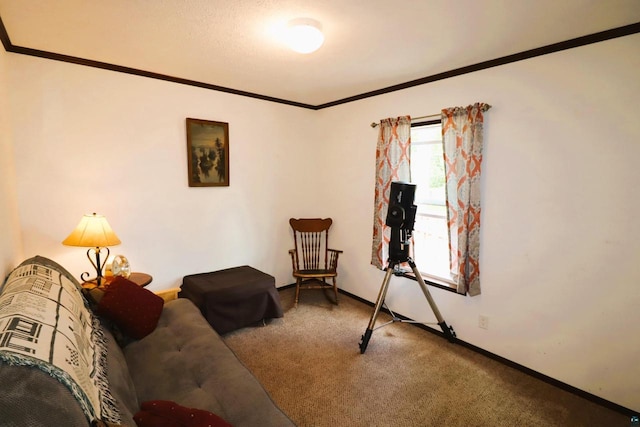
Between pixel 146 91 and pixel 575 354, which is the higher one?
pixel 146 91

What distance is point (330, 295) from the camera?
3.93m

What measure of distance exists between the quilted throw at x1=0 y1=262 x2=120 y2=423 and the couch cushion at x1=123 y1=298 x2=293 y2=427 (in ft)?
0.95

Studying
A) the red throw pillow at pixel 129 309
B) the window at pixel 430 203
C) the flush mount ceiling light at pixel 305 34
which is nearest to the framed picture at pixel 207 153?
the red throw pillow at pixel 129 309

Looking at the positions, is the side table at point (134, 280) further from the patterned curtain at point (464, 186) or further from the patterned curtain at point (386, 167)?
the patterned curtain at point (464, 186)

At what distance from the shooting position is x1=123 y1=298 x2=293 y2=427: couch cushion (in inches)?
53.9

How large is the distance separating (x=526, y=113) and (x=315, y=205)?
8.60ft

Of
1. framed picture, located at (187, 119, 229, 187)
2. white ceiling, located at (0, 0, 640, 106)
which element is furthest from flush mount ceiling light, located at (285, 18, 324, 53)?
framed picture, located at (187, 119, 229, 187)

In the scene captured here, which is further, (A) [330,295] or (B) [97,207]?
(A) [330,295]

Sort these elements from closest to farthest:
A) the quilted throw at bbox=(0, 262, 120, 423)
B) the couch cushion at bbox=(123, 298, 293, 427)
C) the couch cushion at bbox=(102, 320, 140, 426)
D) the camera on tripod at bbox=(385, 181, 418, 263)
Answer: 1. the quilted throw at bbox=(0, 262, 120, 423)
2. the couch cushion at bbox=(102, 320, 140, 426)
3. the couch cushion at bbox=(123, 298, 293, 427)
4. the camera on tripod at bbox=(385, 181, 418, 263)

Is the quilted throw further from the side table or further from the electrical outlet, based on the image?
the electrical outlet

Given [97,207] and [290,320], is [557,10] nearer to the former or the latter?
[290,320]

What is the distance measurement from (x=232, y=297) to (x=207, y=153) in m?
1.53

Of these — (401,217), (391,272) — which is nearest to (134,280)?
(391,272)

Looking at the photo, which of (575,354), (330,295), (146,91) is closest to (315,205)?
(330,295)
